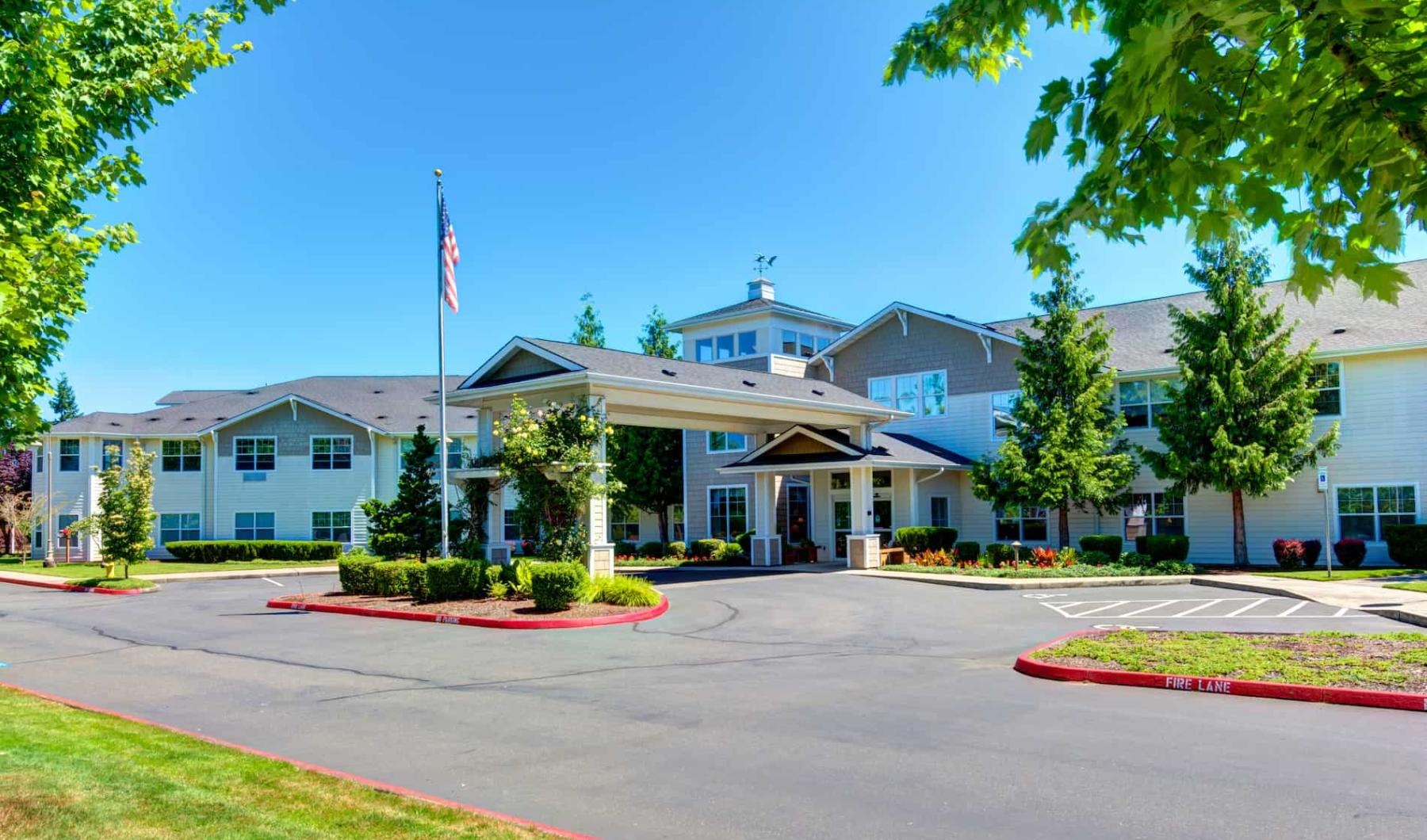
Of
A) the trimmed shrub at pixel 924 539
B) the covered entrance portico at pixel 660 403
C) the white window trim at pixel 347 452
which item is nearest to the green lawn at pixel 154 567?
the white window trim at pixel 347 452

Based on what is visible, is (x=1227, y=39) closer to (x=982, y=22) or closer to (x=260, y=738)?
(x=982, y=22)

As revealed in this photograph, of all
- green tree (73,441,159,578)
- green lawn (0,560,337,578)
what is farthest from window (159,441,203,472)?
green tree (73,441,159,578)

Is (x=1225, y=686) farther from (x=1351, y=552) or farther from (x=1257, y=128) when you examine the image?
(x=1351, y=552)

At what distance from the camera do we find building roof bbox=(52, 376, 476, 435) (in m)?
42.9

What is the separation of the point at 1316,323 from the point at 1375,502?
5.59 meters

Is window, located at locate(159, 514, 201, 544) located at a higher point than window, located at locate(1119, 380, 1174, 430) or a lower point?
lower

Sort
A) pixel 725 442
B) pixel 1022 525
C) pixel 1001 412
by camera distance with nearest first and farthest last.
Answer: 1. pixel 1022 525
2. pixel 1001 412
3. pixel 725 442

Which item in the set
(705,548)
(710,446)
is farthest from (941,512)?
(710,446)

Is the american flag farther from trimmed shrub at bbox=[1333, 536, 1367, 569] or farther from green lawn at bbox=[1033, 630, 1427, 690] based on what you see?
trimmed shrub at bbox=[1333, 536, 1367, 569]

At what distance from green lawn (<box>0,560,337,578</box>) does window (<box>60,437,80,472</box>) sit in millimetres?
4208

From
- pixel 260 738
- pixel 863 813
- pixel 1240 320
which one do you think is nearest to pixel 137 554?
pixel 260 738

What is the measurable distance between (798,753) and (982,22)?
558cm

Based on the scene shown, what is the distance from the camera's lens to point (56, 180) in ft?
25.4

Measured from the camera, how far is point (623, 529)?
42.1m
